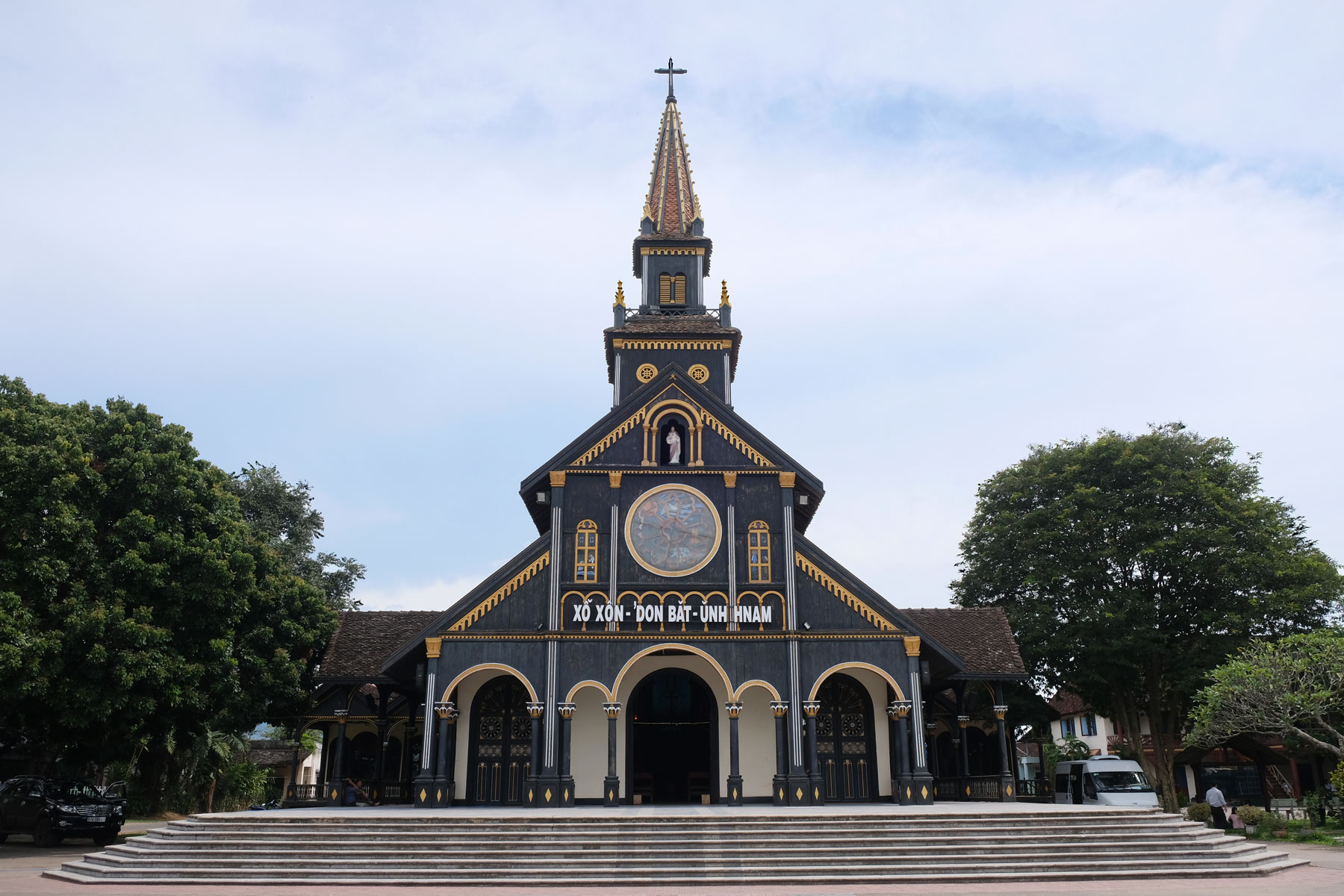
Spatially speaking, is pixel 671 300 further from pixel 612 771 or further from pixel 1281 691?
pixel 1281 691

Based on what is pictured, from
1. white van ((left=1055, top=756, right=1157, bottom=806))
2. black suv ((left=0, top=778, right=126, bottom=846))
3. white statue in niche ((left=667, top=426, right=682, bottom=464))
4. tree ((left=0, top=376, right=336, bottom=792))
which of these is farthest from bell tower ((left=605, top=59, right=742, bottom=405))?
black suv ((left=0, top=778, right=126, bottom=846))

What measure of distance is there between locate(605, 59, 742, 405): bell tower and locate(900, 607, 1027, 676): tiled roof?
10087 millimetres

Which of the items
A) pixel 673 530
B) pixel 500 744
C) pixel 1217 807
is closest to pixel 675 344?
pixel 673 530

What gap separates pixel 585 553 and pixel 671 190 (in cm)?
1658

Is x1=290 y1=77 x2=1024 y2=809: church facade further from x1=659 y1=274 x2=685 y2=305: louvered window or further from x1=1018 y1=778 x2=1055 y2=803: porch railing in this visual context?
x1=659 y1=274 x2=685 y2=305: louvered window

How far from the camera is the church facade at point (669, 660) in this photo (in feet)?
88.0

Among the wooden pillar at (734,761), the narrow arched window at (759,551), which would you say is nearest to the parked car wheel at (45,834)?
the wooden pillar at (734,761)

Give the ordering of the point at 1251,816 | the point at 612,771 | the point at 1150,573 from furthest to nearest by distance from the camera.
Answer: the point at 1150,573, the point at 1251,816, the point at 612,771

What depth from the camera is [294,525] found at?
45406mm

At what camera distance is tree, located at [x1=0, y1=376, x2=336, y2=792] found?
78.1ft

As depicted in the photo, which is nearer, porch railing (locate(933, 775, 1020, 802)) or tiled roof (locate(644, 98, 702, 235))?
porch railing (locate(933, 775, 1020, 802))

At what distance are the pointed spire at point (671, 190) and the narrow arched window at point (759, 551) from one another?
13.0 m

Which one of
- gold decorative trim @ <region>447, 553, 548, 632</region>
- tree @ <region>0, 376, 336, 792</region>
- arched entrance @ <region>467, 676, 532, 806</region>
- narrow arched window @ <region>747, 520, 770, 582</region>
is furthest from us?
narrow arched window @ <region>747, 520, 770, 582</region>

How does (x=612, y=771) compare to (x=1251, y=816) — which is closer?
(x=612, y=771)
